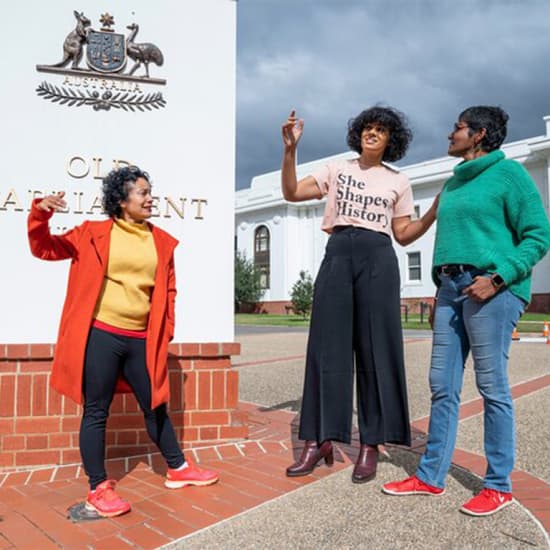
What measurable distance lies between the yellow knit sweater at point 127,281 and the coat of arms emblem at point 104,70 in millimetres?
1352

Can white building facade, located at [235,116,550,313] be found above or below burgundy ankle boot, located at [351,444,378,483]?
above

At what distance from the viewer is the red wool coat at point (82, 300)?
9.10ft

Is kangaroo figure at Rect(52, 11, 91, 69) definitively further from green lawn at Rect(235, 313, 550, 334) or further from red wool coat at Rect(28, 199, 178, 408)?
green lawn at Rect(235, 313, 550, 334)

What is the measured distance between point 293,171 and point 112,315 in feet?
4.01

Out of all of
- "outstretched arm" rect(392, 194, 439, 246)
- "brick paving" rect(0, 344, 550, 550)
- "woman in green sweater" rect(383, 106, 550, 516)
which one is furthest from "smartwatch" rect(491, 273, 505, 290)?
"brick paving" rect(0, 344, 550, 550)

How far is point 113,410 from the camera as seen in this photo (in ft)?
12.5

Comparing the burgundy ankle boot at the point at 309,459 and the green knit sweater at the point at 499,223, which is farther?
the burgundy ankle boot at the point at 309,459

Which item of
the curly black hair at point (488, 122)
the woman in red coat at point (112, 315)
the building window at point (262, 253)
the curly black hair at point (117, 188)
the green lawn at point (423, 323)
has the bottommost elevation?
the green lawn at point (423, 323)

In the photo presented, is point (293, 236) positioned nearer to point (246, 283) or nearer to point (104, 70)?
point (246, 283)

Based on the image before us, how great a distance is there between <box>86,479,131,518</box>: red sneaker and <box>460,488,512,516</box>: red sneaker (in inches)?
62.9

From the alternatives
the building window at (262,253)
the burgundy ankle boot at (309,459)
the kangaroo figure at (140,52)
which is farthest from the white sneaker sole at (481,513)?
the building window at (262,253)

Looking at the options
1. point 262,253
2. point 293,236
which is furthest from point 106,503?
point 262,253

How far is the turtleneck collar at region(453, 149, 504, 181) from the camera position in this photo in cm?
283

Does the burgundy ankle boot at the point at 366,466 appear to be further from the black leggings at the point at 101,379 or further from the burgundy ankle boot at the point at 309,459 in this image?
the black leggings at the point at 101,379
